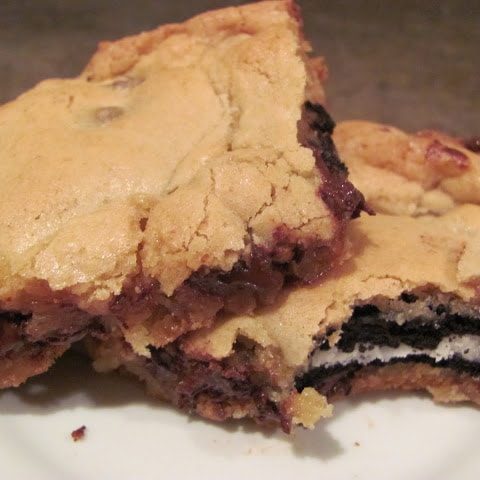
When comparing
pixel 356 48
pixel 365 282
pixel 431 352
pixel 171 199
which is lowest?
pixel 431 352

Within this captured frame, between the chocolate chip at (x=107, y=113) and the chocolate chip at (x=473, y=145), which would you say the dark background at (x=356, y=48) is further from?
the chocolate chip at (x=107, y=113)

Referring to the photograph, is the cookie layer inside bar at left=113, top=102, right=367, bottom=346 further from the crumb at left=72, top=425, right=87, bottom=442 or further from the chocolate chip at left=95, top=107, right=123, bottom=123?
the chocolate chip at left=95, top=107, right=123, bottom=123

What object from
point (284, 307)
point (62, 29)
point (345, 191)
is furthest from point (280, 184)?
point (62, 29)

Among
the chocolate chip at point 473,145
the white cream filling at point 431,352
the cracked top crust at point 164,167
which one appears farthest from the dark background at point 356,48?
the white cream filling at point 431,352

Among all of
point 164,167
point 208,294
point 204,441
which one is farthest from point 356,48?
point 204,441

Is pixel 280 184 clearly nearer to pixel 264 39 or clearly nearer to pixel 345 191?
pixel 345 191

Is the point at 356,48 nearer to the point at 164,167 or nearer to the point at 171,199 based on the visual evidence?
the point at 164,167
